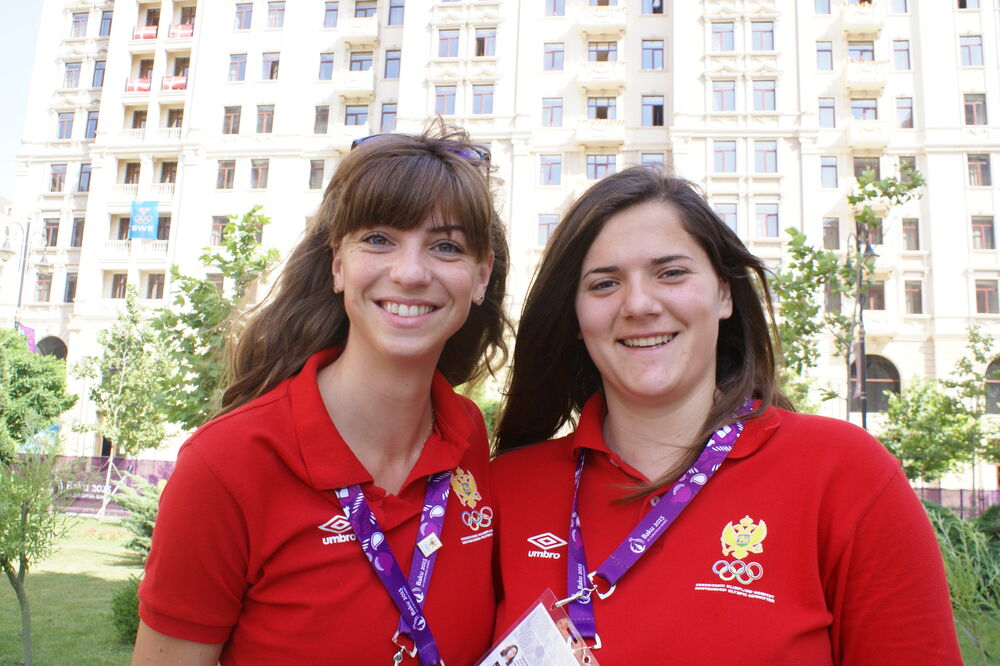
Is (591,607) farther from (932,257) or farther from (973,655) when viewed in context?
(932,257)

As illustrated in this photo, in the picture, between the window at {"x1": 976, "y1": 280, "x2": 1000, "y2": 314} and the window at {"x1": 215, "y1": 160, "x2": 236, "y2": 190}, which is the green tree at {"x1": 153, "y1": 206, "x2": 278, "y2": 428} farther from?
the window at {"x1": 976, "y1": 280, "x2": 1000, "y2": 314}

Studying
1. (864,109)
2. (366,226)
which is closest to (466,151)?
(366,226)

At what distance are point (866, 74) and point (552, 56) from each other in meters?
13.3

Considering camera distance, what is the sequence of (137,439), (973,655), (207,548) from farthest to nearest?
1. (137,439)
2. (973,655)
3. (207,548)

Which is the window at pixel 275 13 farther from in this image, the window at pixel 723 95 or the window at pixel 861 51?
the window at pixel 861 51

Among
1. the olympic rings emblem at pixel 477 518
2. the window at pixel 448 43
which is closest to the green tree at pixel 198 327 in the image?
the olympic rings emblem at pixel 477 518

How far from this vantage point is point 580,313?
8.60ft

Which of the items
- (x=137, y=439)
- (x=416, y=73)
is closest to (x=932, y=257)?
(x=416, y=73)

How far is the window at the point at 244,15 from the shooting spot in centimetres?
3766

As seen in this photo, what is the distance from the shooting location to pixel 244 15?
3778 centimetres

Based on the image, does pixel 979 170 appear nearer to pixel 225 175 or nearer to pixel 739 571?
pixel 225 175

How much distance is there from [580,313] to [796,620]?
1.16m

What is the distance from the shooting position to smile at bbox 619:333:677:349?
2424 millimetres

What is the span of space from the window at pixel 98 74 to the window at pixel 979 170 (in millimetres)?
42692
